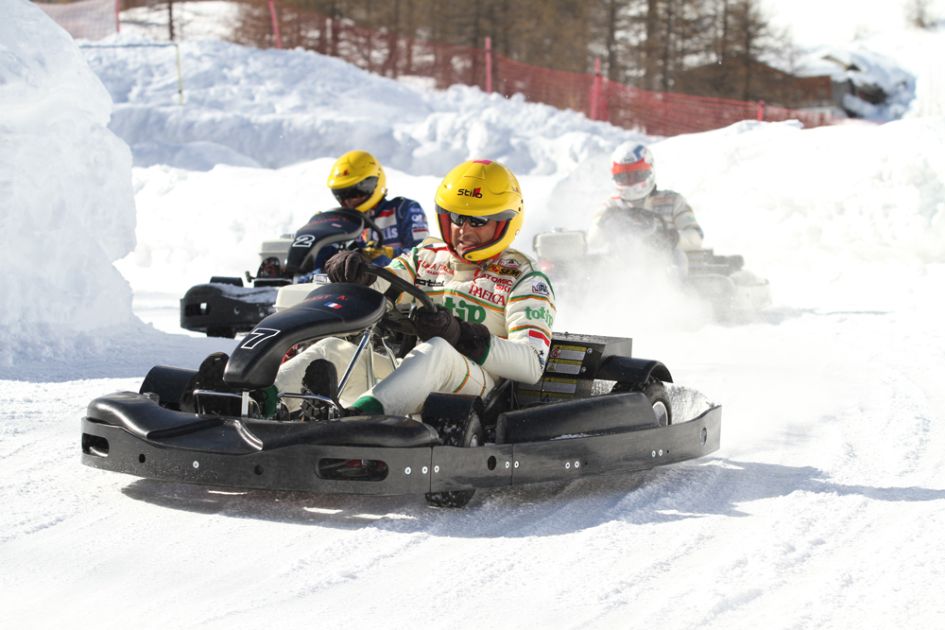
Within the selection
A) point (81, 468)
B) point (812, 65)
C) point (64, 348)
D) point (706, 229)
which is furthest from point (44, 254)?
point (812, 65)

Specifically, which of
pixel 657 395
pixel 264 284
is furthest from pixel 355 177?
pixel 657 395

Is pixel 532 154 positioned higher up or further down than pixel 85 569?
higher up

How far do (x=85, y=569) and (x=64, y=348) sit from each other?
15.7 ft

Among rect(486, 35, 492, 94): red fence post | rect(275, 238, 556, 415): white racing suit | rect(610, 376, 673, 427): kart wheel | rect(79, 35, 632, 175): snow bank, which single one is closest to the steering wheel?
rect(275, 238, 556, 415): white racing suit

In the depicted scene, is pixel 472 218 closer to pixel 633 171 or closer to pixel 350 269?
pixel 350 269

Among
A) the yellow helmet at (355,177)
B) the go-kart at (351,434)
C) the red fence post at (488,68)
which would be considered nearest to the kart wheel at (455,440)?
the go-kart at (351,434)

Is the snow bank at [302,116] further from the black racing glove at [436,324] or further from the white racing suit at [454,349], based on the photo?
the black racing glove at [436,324]

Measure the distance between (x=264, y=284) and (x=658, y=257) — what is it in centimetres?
384

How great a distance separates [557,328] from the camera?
1059cm

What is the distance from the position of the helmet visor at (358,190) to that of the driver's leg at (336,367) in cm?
415

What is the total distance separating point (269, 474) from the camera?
4125 millimetres

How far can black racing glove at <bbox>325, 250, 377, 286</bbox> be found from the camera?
4832mm

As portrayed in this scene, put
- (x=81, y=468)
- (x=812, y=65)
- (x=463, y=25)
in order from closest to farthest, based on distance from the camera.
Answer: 1. (x=81, y=468)
2. (x=463, y=25)
3. (x=812, y=65)

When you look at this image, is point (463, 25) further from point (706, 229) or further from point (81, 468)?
point (81, 468)
